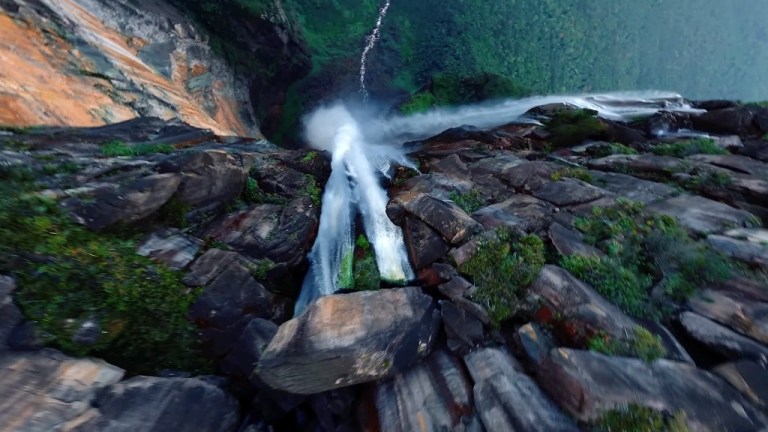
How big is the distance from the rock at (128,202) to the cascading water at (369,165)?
14.2 feet

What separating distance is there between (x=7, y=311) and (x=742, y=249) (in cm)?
1399

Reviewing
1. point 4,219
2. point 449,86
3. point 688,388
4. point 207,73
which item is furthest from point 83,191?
point 449,86

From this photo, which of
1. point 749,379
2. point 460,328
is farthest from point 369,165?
point 749,379

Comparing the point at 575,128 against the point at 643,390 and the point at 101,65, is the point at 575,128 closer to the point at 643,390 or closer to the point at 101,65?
the point at 643,390

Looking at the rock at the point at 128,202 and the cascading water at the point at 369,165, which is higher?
the rock at the point at 128,202

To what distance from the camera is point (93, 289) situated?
263 inches

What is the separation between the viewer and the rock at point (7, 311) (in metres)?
5.45

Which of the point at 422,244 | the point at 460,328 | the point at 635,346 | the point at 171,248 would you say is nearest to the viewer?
the point at 635,346

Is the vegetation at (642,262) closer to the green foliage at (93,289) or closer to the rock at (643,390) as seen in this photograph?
the rock at (643,390)

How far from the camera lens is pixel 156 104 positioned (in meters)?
15.2

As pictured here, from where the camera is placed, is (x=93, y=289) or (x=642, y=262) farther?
(x=642, y=262)

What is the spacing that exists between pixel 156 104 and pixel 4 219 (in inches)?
413

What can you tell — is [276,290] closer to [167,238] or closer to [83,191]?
[167,238]

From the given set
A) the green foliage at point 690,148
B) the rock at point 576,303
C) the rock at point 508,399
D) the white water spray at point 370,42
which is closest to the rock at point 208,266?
the rock at point 508,399
